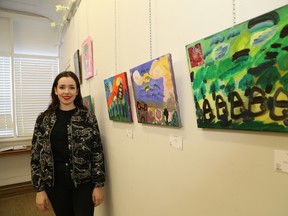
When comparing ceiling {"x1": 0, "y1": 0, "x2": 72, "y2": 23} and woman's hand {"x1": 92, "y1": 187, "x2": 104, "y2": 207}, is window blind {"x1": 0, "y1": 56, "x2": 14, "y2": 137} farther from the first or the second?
woman's hand {"x1": 92, "y1": 187, "x2": 104, "y2": 207}

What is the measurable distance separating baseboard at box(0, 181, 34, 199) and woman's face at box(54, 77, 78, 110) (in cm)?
283

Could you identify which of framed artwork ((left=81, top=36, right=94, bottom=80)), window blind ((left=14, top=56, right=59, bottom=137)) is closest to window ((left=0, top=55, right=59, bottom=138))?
window blind ((left=14, top=56, right=59, bottom=137))

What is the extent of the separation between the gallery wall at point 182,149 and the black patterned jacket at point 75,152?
0.16 meters

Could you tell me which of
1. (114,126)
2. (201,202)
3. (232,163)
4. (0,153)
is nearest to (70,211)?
(114,126)

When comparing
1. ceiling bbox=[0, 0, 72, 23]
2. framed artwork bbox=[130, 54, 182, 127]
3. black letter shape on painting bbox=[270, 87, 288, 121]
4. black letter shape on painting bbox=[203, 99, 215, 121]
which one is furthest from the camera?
ceiling bbox=[0, 0, 72, 23]

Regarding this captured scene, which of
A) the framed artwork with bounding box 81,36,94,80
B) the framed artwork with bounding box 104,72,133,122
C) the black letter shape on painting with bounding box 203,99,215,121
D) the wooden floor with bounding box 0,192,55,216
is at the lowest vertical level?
the wooden floor with bounding box 0,192,55,216

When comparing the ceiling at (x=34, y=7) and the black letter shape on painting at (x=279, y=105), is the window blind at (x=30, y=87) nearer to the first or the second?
the ceiling at (x=34, y=7)

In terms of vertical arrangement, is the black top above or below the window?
below

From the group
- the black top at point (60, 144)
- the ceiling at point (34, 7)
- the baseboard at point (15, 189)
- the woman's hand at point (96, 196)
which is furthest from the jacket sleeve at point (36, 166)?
the baseboard at point (15, 189)

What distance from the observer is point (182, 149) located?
35.7 inches

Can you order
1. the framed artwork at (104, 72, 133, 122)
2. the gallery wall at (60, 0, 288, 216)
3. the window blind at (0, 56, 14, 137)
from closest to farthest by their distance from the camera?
the gallery wall at (60, 0, 288, 216) → the framed artwork at (104, 72, 133, 122) → the window blind at (0, 56, 14, 137)

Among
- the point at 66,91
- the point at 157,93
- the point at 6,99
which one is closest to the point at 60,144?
the point at 66,91

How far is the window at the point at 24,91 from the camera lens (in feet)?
→ 12.4

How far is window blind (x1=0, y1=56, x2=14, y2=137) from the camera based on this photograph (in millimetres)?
3742
